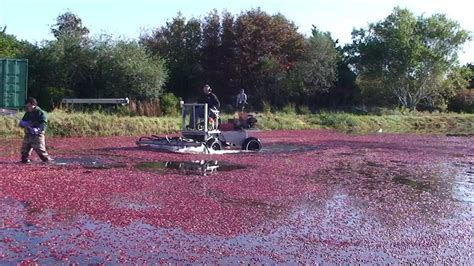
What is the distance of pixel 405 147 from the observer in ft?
85.7

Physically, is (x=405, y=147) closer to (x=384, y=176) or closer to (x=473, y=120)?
(x=384, y=176)

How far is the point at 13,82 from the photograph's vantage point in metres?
26.0

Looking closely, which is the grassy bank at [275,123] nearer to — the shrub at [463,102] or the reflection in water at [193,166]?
the shrub at [463,102]

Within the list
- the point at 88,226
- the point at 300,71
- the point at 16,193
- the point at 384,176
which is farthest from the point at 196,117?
the point at 300,71

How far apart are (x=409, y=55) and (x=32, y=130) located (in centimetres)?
3878

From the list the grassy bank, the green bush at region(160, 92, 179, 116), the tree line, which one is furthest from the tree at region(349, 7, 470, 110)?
the green bush at region(160, 92, 179, 116)

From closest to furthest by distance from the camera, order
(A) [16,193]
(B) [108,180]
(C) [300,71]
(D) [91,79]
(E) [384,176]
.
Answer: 1. (A) [16,193]
2. (B) [108,180]
3. (E) [384,176]
4. (D) [91,79]
5. (C) [300,71]

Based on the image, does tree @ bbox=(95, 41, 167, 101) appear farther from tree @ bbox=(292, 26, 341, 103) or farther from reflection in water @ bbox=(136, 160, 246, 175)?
reflection in water @ bbox=(136, 160, 246, 175)

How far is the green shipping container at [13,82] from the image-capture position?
84.4ft

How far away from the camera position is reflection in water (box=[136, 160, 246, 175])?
15078 mm

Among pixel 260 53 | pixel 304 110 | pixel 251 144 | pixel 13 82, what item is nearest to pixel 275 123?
pixel 304 110

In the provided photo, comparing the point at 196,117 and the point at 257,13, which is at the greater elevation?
the point at 257,13

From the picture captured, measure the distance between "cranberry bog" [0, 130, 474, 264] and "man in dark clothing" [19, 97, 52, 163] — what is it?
42 cm

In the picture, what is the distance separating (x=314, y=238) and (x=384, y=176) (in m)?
8.09
